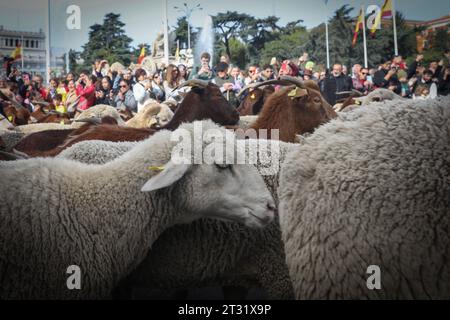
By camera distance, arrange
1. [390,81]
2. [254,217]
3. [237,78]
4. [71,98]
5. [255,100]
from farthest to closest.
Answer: [71,98]
[237,78]
[390,81]
[255,100]
[254,217]

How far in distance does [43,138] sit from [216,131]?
3711 millimetres

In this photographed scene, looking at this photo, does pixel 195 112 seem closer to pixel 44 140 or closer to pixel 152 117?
pixel 152 117

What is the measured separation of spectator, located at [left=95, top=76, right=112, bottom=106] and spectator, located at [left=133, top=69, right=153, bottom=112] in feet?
2.05

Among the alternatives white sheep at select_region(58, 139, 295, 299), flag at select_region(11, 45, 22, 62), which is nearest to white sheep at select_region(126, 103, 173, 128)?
flag at select_region(11, 45, 22, 62)

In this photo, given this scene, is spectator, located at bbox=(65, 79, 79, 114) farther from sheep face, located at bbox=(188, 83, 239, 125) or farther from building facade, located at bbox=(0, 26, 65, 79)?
sheep face, located at bbox=(188, 83, 239, 125)

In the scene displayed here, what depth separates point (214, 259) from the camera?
3.11 m

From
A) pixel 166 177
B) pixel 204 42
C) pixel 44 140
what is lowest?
pixel 166 177

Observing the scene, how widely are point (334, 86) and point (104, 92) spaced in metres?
4.62

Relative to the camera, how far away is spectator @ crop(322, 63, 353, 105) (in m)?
9.72

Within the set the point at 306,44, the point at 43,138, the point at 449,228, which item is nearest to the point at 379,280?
the point at 449,228

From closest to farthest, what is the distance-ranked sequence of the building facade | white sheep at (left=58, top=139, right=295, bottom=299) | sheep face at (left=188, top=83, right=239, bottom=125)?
white sheep at (left=58, top=139, right=295, bottom=299)
sheep face at (left=188, top=83, right=239, bottom=125)
the building facade

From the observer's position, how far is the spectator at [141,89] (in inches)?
377

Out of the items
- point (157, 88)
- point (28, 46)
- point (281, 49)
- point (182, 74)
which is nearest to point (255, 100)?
point (182, 74)

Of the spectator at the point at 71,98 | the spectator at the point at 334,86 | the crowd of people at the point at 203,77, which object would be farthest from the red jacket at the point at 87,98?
the spectator at the point at 334,86
